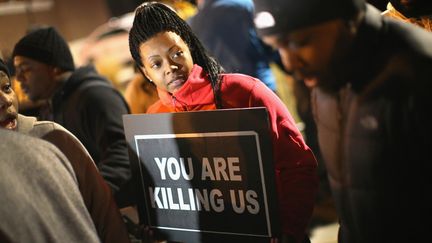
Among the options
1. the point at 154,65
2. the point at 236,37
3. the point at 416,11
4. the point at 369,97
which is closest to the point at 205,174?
the point at 154,65

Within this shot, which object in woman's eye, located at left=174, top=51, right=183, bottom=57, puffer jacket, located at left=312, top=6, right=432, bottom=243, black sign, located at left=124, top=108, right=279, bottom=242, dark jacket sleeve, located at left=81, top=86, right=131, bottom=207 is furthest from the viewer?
dark jacket sleeve, located at left=81, top=86, right=131, bottom=207

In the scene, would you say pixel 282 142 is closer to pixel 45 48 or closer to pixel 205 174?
pixel 205 174

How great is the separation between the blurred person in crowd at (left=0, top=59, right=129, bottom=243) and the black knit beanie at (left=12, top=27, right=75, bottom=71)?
103 cm

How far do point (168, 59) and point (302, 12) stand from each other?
0.59m

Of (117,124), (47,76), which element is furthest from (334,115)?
(47,76)

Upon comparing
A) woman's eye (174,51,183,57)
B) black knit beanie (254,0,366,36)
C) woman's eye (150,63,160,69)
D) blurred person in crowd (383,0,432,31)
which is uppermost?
black knit beanie (254,0,366,36)

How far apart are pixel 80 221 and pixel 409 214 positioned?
98 centimetres

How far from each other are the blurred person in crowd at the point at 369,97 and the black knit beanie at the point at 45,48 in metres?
1.86

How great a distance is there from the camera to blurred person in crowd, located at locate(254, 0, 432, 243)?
4.50ft

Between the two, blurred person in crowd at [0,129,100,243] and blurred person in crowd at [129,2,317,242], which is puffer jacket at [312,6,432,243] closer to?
blurred person in crowd at [129,2,317,242]

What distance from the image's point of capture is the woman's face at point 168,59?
6.22 feet

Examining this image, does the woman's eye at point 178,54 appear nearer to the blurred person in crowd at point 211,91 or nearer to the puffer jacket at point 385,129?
the blurred person in crowd at point 211,91

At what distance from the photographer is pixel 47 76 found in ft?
10.2

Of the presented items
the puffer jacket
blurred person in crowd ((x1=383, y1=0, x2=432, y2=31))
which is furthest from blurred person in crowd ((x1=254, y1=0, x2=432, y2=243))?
blurred person in crowd ((x1=383, y1=0, x2=432, y2=31))
